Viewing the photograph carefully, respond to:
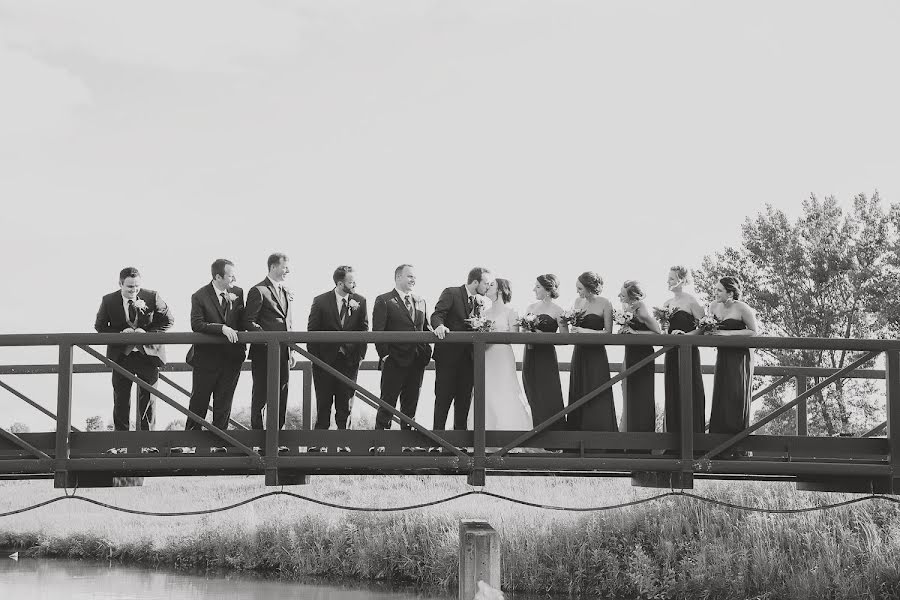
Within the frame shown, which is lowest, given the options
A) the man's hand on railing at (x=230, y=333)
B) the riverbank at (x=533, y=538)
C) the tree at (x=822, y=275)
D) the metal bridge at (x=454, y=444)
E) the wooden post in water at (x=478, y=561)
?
the riverbank at (x=533, y=538)

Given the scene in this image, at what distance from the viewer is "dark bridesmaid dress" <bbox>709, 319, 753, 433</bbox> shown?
419 inches

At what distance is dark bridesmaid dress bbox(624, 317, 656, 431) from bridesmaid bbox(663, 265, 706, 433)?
0.23 metres

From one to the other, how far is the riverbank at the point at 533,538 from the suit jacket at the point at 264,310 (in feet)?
49.0

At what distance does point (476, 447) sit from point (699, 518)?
14558 millimetres

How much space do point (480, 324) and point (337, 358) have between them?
57.3 inches

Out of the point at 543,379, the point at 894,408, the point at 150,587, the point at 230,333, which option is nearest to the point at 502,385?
the point at 543,379

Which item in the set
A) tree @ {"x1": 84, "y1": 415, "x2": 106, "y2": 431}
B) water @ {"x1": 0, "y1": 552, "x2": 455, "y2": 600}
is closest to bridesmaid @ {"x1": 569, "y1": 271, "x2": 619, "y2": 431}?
water @ {"x1": 0, "y1": 552, "x2": 455, "y2": 600}

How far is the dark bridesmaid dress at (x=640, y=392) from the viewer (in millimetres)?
10609

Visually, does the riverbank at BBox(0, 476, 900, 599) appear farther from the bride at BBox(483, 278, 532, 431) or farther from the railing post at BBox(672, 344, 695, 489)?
the bride at BBox(483, 278, 532, 431)

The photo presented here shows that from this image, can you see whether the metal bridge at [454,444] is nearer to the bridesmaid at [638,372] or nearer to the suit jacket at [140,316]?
the bridesmaid at [638,372]

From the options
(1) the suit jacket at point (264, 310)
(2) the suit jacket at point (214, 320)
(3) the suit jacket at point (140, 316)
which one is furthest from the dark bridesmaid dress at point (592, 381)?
(3) the suit jacket at point (140, 316)

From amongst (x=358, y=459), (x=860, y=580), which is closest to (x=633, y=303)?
(x=358, y=459)

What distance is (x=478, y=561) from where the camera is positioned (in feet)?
33.2

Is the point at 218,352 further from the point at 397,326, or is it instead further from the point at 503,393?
the point at 503,393
